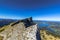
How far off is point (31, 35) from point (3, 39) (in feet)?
15.1

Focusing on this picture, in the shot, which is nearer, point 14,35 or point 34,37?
point 34,37

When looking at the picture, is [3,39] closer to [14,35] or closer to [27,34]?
[14,35]

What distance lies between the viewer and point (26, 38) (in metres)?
11.9

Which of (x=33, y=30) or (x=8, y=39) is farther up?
(x=33, y=30)

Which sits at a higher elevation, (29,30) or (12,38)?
(29,30)

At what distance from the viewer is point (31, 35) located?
11859 mm

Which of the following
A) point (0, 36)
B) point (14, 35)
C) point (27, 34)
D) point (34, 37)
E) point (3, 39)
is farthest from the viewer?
point (0, 36)

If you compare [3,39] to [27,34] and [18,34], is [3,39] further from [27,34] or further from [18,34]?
[27,34]

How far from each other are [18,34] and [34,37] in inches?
97.4

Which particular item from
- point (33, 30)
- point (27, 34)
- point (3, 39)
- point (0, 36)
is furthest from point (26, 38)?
point (0, 36)

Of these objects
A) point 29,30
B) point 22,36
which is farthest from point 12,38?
point 29,30

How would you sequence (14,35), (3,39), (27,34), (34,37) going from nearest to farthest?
(34,37), (27,34), (14,35), (3,39)

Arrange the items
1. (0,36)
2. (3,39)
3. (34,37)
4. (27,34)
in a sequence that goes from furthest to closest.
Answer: (0,36) < (3,39) < (27,34) < (34,37)

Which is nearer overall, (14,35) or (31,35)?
(31,35)
